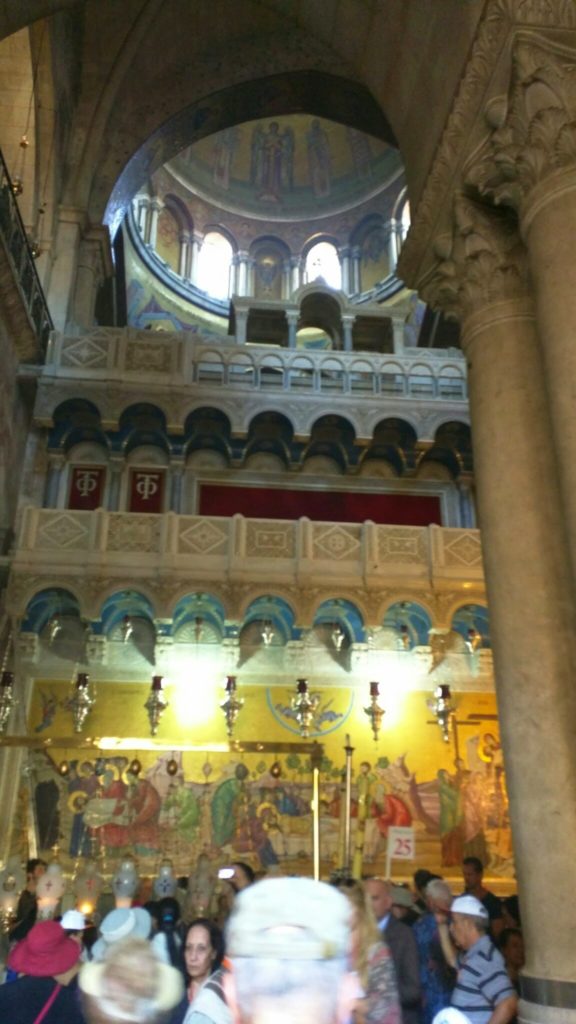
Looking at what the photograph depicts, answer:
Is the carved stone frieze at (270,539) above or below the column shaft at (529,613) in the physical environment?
above

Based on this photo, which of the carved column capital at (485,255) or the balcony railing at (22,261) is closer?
the carved column capital at (485,255)

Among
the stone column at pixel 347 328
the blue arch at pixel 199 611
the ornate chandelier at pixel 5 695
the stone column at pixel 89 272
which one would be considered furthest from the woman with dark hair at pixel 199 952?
the stone column at pixel 347 328

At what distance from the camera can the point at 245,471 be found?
17.6 meters

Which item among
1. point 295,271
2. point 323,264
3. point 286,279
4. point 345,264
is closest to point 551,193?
point 345,264

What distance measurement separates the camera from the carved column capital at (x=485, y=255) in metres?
6.23

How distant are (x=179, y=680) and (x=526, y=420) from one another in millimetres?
11128

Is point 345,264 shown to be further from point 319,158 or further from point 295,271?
point 319,158

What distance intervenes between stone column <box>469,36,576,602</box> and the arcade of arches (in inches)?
19.1

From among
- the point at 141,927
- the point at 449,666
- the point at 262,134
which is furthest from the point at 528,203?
the point at 262,134

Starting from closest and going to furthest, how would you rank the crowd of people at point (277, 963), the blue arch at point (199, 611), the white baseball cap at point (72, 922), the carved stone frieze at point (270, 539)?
the crowd of people at point (277, 963) → the white baseball cap at point (72, 922) → the blue arch at point (199, 611) → the carved stone frieze at point (270, 539)

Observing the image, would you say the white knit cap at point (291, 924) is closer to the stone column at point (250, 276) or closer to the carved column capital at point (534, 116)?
the carved column capital at point (534, 116)

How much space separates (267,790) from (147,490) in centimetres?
686

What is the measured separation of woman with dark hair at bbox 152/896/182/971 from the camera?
4234mm

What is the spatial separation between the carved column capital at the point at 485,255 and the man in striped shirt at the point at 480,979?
4.45 meters
